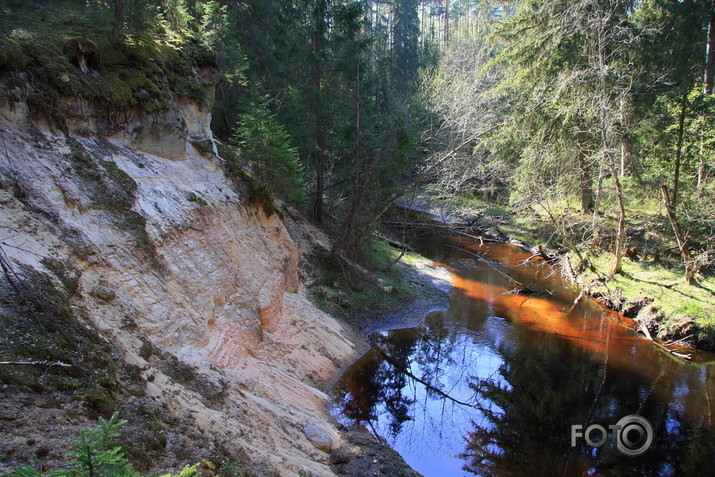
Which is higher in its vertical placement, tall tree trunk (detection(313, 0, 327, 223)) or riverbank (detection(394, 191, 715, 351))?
tall tree trunk (detection(313, 0, 327, 223))

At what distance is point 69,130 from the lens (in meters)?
7.82

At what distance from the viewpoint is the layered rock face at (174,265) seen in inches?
236

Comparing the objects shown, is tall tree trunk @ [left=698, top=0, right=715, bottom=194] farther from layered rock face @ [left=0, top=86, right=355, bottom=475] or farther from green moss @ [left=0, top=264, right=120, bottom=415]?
green moss @ [left=0, top=264, right=120, bottom=415]

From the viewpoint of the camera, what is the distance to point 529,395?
10.8m

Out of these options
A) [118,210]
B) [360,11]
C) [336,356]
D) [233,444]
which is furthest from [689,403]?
[360,11]

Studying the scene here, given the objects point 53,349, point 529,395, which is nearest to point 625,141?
point 529,395

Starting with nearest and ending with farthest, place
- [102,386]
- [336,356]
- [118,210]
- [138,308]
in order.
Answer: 1. [102,386]
2. [138,308]
3. [118,210]
4. [336,356]

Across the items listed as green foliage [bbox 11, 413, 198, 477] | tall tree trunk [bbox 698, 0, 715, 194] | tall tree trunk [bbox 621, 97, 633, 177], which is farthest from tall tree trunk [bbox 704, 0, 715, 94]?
green foliage [bbox 11, 413, 198, 477]

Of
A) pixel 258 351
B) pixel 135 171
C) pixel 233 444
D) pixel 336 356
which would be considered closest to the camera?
pixel 233 444

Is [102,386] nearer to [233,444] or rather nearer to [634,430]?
[233,444]

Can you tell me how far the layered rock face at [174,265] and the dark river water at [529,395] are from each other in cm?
184

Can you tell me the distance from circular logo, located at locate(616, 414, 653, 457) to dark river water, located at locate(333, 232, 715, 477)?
3 centimetres

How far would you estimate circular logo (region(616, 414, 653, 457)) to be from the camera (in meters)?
8.99

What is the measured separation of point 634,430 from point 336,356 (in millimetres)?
6897
